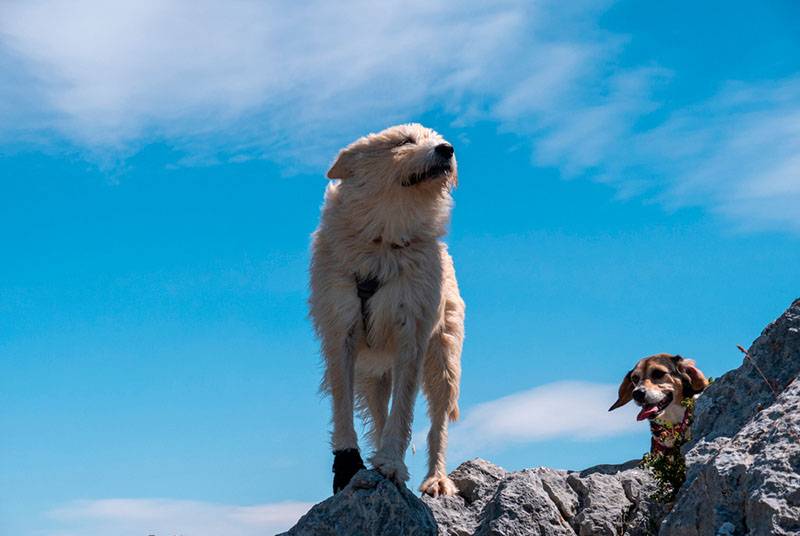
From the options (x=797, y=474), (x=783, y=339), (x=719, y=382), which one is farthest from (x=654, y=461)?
(x=797, y=474)

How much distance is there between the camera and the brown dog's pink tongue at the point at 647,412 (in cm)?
1028

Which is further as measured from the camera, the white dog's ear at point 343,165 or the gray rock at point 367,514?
the white dog's ear at point 343,165

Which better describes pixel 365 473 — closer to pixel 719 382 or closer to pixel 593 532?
pixel 593 532

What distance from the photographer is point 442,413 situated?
30.1 feet

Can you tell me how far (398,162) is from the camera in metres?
8.42

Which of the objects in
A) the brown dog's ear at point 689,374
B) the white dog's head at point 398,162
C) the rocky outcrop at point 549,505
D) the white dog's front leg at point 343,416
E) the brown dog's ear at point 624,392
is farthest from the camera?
the brown dog's ear at point 624,392

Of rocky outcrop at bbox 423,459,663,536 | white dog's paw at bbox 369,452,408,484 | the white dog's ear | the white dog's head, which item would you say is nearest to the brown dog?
rocky outcrop at bbox 423,459,663,536

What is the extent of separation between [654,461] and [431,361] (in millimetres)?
2621

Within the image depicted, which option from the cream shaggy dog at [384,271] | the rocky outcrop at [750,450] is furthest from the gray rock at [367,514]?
the rocky outcrop at [750,450]

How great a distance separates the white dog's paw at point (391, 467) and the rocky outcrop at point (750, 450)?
88.8 inches

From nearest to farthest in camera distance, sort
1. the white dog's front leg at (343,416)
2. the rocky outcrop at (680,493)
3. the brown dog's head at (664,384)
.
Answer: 1. the rocky outcrop at (680,493)
2. the white dog's front leg at (343,416)
3. the brown dog's head at (664,384)

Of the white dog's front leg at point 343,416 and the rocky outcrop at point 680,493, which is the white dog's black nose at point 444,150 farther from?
the rocky outcrop at point 680,493

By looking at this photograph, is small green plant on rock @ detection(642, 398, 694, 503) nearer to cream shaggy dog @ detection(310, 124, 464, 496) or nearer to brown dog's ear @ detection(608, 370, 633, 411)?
cream shaggy dog @ detection(310, 124, 464, 496)

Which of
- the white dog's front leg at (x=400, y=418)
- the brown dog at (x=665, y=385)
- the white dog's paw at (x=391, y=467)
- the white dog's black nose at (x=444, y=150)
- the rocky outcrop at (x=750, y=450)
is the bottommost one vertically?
the rocky outcrop at (x=750, y=450)
